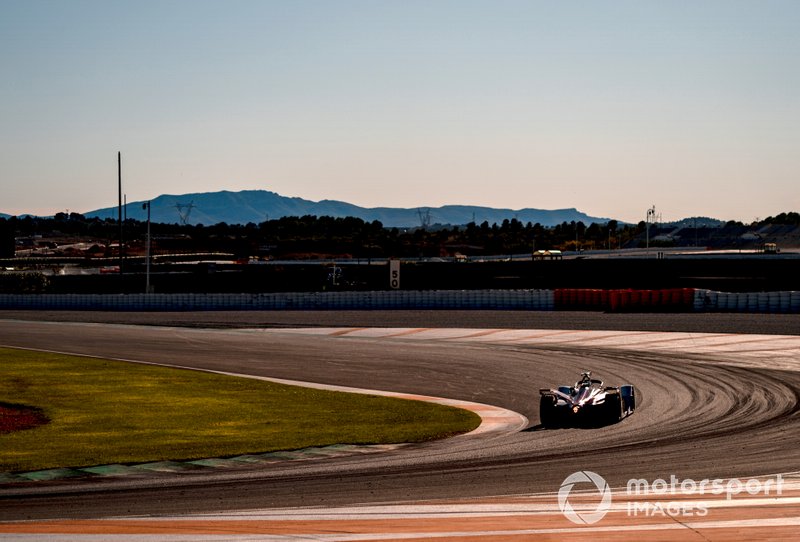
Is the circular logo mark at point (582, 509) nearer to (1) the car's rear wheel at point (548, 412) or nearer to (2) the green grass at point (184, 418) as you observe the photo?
(2) the green grass at point (184, 418)

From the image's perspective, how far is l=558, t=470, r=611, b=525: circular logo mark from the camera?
1233 centimetres

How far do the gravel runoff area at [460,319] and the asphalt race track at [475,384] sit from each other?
0.23 m

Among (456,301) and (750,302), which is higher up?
(750,302)

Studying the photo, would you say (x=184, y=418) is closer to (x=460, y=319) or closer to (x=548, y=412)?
(x=548, y=412)

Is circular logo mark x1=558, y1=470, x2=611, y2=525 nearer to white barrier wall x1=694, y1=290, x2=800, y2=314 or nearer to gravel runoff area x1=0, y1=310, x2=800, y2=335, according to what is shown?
gravel runoff area x1=0, y1=310, x2=800, y2=335

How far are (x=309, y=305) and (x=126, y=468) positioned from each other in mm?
43717

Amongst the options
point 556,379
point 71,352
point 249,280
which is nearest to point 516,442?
point 556,379

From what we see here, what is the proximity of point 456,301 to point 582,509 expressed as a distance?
4389cm

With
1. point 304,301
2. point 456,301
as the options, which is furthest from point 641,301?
point 304,301

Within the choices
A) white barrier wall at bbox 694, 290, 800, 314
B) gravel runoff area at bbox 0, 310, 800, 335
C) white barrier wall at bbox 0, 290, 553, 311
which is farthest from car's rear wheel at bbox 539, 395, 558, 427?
white barrier wall at bbox 0, 290, 553, 311

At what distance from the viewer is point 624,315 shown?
49.0m

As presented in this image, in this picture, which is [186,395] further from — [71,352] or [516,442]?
[71,352]

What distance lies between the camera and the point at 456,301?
5666 cm

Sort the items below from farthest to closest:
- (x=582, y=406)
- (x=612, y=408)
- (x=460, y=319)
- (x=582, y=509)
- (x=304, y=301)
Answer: (x=304, y=301)
(x=460, y=319)
(x=612, y=408)
(x=582, y=406)
(x=582, y=509)
